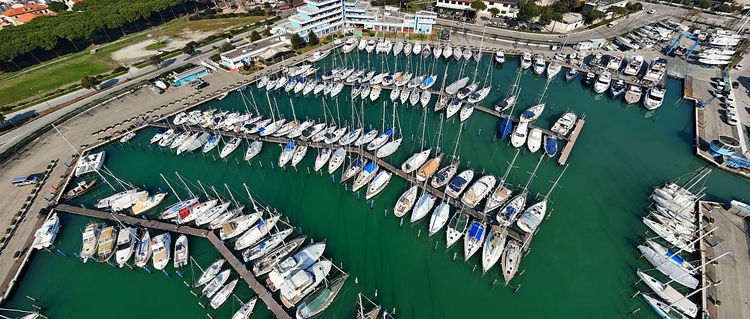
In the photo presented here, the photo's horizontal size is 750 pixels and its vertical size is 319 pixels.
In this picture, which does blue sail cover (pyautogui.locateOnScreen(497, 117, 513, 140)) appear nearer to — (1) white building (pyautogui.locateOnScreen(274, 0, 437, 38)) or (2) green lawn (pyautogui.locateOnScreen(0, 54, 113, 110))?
(1) white building (pyautogui.locateOnScreen(274, 0, 437, 38))

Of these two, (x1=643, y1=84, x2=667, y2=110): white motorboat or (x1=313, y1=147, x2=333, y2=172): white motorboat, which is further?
(x1=643, y1=84, x2=667, y2=110): white motorboat

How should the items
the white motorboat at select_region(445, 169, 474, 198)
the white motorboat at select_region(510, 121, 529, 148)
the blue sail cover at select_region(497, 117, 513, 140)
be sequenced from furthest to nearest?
the blue sail cover at select_region(497, 117, 513, 140), the white motorboat at select_region(510, 121, 529, 148), the white motorboat at select_region(445, 169, 474, 198)

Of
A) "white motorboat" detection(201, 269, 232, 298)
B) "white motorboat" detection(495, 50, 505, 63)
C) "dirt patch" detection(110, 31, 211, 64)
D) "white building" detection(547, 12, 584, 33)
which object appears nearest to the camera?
"white motorboat" detection(201, 269, 232, 298)

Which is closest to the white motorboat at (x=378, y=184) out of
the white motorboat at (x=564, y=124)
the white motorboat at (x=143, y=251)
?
the white motorboat at (x=143, y=251)

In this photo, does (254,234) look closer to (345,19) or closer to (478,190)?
A: (478,190)

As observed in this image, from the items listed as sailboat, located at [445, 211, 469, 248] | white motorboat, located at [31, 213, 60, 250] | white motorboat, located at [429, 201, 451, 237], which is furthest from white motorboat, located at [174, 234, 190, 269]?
sailboat, located at [445, 211, 469, 248]

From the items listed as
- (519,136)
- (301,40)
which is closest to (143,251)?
(519,136)

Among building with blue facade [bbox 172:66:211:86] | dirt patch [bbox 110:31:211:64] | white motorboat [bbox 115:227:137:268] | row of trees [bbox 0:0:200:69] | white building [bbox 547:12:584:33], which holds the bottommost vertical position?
white motorboat [bbox 115:227:137:268]

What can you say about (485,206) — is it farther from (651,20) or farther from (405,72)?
(651,20)
